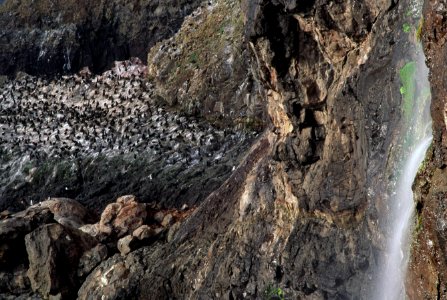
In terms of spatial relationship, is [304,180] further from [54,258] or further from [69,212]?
[69,212]

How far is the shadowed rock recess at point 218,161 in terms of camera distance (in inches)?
580

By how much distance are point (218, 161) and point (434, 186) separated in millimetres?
19398

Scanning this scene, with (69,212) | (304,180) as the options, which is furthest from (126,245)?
(304,180)

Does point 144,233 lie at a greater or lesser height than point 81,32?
lesser

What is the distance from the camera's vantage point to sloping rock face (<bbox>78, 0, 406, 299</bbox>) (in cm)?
1384

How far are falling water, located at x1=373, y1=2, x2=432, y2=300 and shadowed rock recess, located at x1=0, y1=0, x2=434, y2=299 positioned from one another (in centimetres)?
66

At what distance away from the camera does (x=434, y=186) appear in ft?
30.8

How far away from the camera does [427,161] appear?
32.3 feet

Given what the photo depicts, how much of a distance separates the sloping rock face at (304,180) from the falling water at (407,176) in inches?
30.8

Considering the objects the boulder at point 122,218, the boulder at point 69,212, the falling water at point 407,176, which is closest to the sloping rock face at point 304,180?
the falling water at point 407,176

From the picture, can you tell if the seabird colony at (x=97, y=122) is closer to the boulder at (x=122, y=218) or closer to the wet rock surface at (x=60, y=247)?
the boulder at (x=122, y=218)

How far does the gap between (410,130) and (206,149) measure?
18.5 metres

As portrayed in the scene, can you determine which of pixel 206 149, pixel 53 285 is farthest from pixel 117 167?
pixel 53 285

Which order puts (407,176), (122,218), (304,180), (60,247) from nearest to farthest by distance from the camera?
(407,176) → (304,180) → (60,247) → (122,218)
